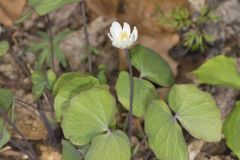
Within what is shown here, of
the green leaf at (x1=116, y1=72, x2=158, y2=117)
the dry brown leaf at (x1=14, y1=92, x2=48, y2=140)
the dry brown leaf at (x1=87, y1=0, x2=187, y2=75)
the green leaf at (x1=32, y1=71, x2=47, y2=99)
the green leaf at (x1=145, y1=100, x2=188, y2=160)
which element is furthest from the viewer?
the dry brown leaf at (x1=87, y1=0, x2=187, y2=75)

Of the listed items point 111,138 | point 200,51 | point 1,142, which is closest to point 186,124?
point 111,138

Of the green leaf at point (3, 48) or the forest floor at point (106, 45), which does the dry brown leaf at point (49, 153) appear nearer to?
the forest floor at point (106, 45)

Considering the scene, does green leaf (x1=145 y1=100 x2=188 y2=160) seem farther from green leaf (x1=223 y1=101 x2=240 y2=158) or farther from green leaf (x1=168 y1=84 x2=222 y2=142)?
green leaf (x1=223 y1=101 x2=240 y2=158)

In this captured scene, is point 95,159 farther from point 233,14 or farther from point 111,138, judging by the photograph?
point 233,14

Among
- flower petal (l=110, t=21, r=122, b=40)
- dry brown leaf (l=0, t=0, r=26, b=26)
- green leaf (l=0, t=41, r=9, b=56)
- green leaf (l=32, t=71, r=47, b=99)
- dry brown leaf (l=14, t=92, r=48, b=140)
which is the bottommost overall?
dry brown leaf (l=14, t=92, r=48, b=140)

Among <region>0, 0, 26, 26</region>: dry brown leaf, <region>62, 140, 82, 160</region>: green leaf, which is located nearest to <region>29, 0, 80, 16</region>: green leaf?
<region>62, 140, 82, 160</region>: green leaf

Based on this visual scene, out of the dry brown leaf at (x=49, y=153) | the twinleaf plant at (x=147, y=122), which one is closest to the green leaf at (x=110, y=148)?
the twinleaf plant at (x=147, y=122)

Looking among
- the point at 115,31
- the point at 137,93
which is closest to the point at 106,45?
the point at 137,93
